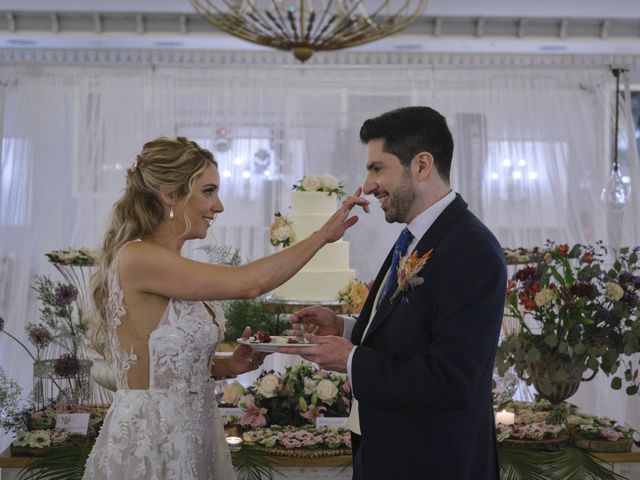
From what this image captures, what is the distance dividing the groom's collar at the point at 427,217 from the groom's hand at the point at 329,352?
1.23ft

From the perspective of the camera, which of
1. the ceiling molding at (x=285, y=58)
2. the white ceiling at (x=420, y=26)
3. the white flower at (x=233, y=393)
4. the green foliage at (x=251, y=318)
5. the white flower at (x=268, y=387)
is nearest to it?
the white flower at (x=268, y=387)

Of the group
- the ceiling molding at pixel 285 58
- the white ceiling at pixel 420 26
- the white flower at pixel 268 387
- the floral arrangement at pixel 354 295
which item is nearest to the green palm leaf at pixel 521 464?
the white flower at pixel 268 387

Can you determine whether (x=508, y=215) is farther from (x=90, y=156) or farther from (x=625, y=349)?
(x=625, y=349)

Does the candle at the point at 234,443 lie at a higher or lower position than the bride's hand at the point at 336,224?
lower

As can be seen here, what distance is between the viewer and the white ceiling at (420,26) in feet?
26.7

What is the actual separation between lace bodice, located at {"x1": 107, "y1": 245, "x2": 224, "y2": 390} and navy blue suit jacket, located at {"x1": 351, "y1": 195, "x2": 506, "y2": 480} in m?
0.62

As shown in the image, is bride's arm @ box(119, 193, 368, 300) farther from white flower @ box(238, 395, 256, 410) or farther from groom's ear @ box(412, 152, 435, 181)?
white flower @ box(238, 395, 256, 410)

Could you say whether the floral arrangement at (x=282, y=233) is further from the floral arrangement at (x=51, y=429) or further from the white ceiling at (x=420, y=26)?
the white ceiling at (x=420, y=26)

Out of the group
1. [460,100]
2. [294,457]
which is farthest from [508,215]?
[294,457]

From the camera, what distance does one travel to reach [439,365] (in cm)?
242

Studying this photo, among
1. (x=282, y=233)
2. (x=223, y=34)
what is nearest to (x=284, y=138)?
(x=223, y=34)

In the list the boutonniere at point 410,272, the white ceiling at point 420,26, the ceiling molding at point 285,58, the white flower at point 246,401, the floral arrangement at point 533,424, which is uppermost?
the white ceiling at point 420,26

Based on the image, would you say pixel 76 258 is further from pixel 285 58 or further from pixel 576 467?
pixel 285 58

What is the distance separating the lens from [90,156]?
8.63m
